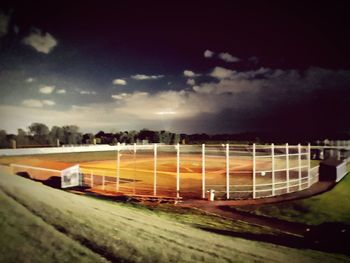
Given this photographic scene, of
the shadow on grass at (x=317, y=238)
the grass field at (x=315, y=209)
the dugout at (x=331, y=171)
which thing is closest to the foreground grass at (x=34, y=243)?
the shadow on grass at (x=317, y=238)

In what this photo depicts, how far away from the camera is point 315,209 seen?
7.99 metres

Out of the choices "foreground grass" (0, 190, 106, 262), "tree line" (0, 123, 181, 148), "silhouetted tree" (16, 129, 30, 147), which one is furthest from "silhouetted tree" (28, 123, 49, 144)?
"foreground grass" (0, 190, 106, 262)

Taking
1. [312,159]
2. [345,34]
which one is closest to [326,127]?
[345,34]

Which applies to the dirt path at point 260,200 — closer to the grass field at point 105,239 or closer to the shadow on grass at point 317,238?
the grass field at point 105,239

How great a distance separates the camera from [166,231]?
589 centimetres

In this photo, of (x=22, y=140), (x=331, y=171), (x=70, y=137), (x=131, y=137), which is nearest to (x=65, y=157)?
(x=70, y=137)

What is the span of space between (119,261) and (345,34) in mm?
8788

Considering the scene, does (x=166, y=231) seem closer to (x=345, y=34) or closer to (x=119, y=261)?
(x=119, y=261)

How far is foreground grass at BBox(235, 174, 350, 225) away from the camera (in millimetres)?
7262

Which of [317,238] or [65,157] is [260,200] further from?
[65,157]

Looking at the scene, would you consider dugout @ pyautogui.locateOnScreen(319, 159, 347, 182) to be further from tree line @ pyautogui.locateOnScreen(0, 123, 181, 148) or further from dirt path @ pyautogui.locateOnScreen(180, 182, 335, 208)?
tree line @ pyautogui.locateOnScreen(0, 123, 181, 148)

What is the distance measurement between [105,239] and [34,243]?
1.07 m

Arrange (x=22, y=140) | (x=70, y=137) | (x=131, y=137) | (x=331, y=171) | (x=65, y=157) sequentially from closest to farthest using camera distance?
1. (x=331, y=171)
2. (x=22, y=140)
3. (x=131, y=137)
4. (x=70, y=137)
5. (x=65, y=157)

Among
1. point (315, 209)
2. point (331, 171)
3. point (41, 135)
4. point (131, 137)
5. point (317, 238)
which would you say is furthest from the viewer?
point (131, 137)
